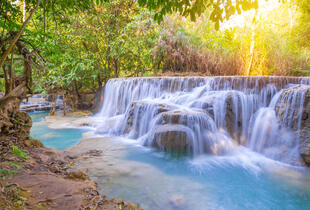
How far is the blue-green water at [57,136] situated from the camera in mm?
6332

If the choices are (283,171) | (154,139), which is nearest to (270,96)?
(283,171)

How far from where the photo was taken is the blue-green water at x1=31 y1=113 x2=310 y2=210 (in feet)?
10.8

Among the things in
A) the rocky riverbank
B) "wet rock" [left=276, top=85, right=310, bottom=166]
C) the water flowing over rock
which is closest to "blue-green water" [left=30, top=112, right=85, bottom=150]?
the water flowing over rock

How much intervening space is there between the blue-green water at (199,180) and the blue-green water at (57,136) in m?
1.58

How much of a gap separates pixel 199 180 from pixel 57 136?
18.2 feet

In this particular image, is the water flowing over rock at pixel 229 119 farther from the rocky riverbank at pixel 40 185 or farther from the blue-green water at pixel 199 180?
the rocky riverbank at pixel 40 185

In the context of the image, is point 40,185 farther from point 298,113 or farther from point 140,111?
point 298,113

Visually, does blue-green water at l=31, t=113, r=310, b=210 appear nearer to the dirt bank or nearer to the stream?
the stream

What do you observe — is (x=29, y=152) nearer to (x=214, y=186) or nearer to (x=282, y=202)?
(x=214, y=186)

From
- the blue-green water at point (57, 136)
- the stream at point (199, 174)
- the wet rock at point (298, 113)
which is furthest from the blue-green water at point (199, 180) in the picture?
the blue-green water at point (57, 136)

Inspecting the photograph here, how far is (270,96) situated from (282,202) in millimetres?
3953

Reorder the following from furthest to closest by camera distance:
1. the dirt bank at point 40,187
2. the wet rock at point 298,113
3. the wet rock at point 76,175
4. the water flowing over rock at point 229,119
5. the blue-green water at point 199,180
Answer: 1. the water flowing over rock at point 229,119
2. the wet rock at point 298,113
3. the blue-green water at point 199,180
4. the wet rock at point 76,175
5. the dirt bank at point 40,187

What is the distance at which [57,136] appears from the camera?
7.25 m

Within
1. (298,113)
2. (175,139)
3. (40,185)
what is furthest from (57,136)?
(298,113)
